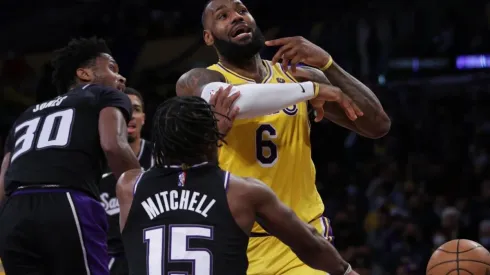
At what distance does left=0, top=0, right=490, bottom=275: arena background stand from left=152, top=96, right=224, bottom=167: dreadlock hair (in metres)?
9.78

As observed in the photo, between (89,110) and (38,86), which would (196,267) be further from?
(38,86)

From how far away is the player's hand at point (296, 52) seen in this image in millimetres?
4891

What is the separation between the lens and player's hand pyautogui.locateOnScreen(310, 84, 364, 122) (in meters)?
4.82

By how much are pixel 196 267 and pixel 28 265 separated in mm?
1682

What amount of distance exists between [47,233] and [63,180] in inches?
11.9

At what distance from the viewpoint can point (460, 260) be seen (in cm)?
470

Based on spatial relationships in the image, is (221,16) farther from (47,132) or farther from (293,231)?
(293,231)

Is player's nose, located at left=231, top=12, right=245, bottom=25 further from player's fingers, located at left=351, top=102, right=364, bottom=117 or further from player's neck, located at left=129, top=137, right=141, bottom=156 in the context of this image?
player's neck, located at left=129, top=137, right=141, bottom=156

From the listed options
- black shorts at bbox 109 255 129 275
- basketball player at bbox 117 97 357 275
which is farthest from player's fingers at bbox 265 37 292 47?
black shorts at bbox 109 255 129 275

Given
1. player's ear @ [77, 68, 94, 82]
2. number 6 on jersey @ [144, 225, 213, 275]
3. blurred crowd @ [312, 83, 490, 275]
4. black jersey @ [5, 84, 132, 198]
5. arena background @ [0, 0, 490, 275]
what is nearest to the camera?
number 6 on jersey @ [144, 225, 213, 275]

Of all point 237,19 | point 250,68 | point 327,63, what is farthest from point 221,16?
point 327,63

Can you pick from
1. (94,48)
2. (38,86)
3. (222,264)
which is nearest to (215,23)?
(94,48)

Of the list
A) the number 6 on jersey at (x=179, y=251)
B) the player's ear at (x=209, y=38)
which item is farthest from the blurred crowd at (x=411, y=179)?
the number 6 on jersey at (x=179, y=251)

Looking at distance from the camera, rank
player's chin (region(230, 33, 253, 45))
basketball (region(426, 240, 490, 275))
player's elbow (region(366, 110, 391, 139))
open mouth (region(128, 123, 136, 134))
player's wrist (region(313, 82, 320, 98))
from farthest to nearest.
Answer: open mouth (region(128, 123, 136, 134)) → player's elbow (region(366, 110, 391, 139)) → player's chin (region(230, 33, 253, 45)) → player's wrist (region(313, 82, 320, 98)) → basketball (region(426, 240, 490, 275))
